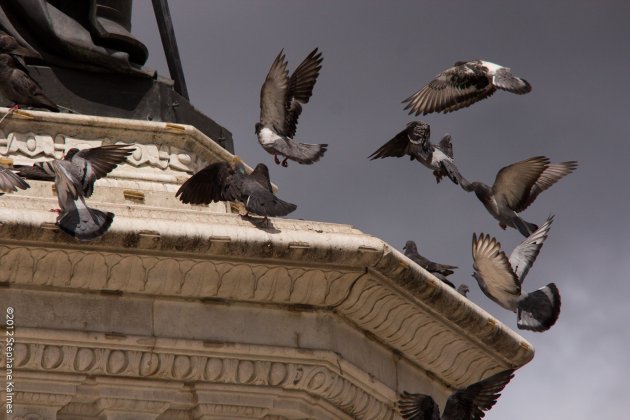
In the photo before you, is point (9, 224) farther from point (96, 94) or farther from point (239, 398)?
point (96, 94)

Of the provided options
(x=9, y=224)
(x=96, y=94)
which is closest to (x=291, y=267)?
(x=9, y=224)

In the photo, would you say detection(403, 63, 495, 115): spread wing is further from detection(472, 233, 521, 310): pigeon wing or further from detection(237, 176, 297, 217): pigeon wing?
detection(237, 176, 297, 217): pigeon wing

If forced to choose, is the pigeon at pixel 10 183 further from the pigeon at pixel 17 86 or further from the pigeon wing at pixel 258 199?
the pigeon at pixel 17 86

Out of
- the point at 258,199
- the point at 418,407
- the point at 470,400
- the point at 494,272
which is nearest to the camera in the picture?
the point at 418,407

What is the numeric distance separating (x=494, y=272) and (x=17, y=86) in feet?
15.1

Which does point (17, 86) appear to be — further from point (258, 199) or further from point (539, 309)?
point (539, 309)

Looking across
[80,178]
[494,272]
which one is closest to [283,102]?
[494,272]

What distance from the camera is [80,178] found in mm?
17641

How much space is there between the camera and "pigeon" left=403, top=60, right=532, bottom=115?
21438mm

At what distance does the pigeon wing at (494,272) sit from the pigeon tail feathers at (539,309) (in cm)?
11

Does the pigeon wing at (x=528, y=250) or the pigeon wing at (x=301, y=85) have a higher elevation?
the pigeon wing at (x=301, y=85)

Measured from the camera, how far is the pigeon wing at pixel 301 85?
20062mm

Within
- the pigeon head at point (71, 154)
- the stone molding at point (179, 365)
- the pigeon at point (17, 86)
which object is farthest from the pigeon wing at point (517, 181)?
the pigeon at point (17, 86)

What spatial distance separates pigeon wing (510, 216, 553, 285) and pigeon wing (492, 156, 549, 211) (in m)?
0.45
